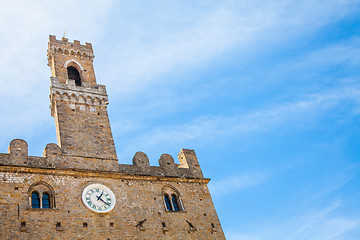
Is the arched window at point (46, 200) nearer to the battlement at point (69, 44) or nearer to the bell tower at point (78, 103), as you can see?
the bell tower at point (78, 103)

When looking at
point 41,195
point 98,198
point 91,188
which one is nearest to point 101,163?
point 91,188

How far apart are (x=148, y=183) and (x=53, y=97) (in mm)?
8003

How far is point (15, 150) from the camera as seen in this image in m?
19.9

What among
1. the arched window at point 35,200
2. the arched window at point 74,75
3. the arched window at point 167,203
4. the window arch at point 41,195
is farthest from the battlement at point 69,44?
the arched window at point 167,203

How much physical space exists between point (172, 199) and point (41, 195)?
7067 mm

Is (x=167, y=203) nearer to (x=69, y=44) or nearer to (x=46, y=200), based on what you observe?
A: (x=46, y=200)

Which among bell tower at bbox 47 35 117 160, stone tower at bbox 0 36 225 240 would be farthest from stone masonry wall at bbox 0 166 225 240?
bell tower at bbox 47 35 117 160

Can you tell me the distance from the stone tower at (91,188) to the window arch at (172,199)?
0.06 m

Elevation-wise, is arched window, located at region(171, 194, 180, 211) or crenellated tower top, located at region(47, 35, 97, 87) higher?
crenellated tower top, located at region(47, 35, 97, 87)

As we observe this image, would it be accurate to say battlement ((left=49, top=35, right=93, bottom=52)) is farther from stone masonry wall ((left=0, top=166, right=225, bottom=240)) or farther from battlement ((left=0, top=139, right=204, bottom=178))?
stone masonry wall ((left=0, top=166, right=225, bottom=240))

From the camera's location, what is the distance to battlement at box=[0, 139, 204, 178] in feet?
65.0

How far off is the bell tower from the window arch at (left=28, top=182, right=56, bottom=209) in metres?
2.66

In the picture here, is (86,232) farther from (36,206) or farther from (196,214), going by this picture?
(196,214)

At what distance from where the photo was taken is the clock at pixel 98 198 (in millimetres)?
19531
